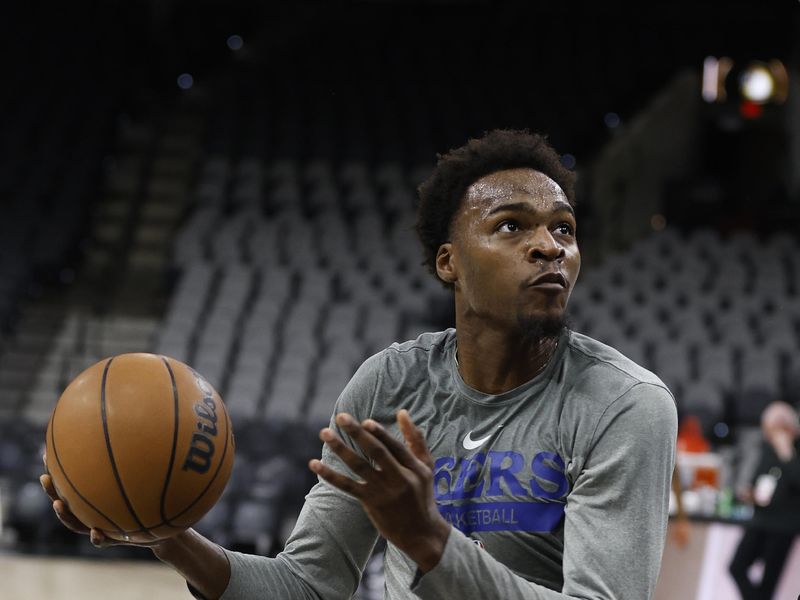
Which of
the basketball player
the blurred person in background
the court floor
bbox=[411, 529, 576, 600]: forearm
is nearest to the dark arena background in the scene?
the court floor

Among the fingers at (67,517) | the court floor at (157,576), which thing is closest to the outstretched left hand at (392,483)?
the fingers at (67,517)

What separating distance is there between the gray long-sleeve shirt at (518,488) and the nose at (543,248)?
0.20 m

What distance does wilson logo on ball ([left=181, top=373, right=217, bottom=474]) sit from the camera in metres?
2.12

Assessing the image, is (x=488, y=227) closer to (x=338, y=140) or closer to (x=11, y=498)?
(x=11, y=498)

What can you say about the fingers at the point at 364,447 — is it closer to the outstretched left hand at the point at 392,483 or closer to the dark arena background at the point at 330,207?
the outstretched left hand at the point at 392,483

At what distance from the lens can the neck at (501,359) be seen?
2139 millimetres

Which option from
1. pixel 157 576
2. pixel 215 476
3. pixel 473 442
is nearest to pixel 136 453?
pixel 215 476

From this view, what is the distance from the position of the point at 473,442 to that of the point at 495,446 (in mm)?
44

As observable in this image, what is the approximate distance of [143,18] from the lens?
15422 mm

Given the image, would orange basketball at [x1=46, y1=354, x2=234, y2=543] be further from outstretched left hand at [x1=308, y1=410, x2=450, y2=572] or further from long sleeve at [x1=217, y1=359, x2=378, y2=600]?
outstretched left hand at [x1=308, y1=410, x2=450, y2=572]

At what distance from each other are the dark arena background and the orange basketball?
3519mm

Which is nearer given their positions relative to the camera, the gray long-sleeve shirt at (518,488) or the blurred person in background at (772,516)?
the gray long-sleeve shirt at (518,488)

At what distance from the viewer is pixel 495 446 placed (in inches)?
81.1

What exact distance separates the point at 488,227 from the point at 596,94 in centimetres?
1253
